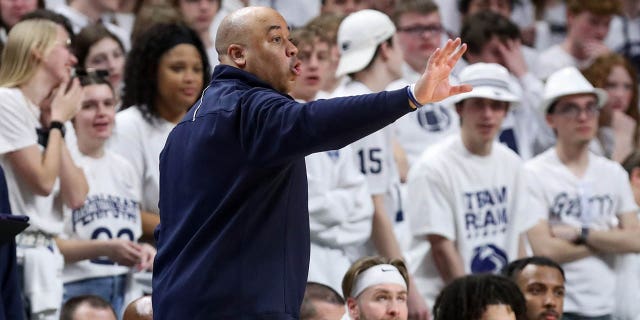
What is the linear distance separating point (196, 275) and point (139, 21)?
4.35m

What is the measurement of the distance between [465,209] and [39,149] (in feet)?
8.19

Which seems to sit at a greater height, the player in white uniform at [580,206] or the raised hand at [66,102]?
the raised hand at [66,102]

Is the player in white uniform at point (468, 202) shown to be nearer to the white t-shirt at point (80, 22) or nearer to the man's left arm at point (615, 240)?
the man's left arm at point (615, 240)

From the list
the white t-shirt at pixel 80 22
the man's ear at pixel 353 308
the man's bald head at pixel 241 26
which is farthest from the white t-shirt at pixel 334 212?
the man's bald head at pixel 241 26

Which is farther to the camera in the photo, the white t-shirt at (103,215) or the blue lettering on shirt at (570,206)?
the blue lettering on shirt at (570,206)

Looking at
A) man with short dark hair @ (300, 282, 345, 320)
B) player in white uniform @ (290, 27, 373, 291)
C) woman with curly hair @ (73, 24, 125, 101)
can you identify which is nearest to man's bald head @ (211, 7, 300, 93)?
man with short dark hair @ (300, 282, 345, 320)

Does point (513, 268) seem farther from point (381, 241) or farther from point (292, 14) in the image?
point (292, 14)

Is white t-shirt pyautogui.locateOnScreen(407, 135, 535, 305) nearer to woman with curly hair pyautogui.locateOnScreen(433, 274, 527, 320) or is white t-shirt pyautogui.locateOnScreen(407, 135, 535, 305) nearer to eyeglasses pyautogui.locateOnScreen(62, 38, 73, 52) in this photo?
woman with curly hair pyautogui.locateOnScreen(433, 274, 527, 320)

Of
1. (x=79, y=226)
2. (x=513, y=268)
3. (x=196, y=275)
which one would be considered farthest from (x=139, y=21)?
(x=196, y=275)

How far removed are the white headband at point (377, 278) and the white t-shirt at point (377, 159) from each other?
131cm

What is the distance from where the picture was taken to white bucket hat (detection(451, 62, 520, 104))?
7.98 meters

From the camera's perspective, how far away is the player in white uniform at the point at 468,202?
773cm

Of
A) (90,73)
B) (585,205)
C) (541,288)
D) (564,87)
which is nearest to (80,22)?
(90,73)

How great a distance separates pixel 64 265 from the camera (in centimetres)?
691
